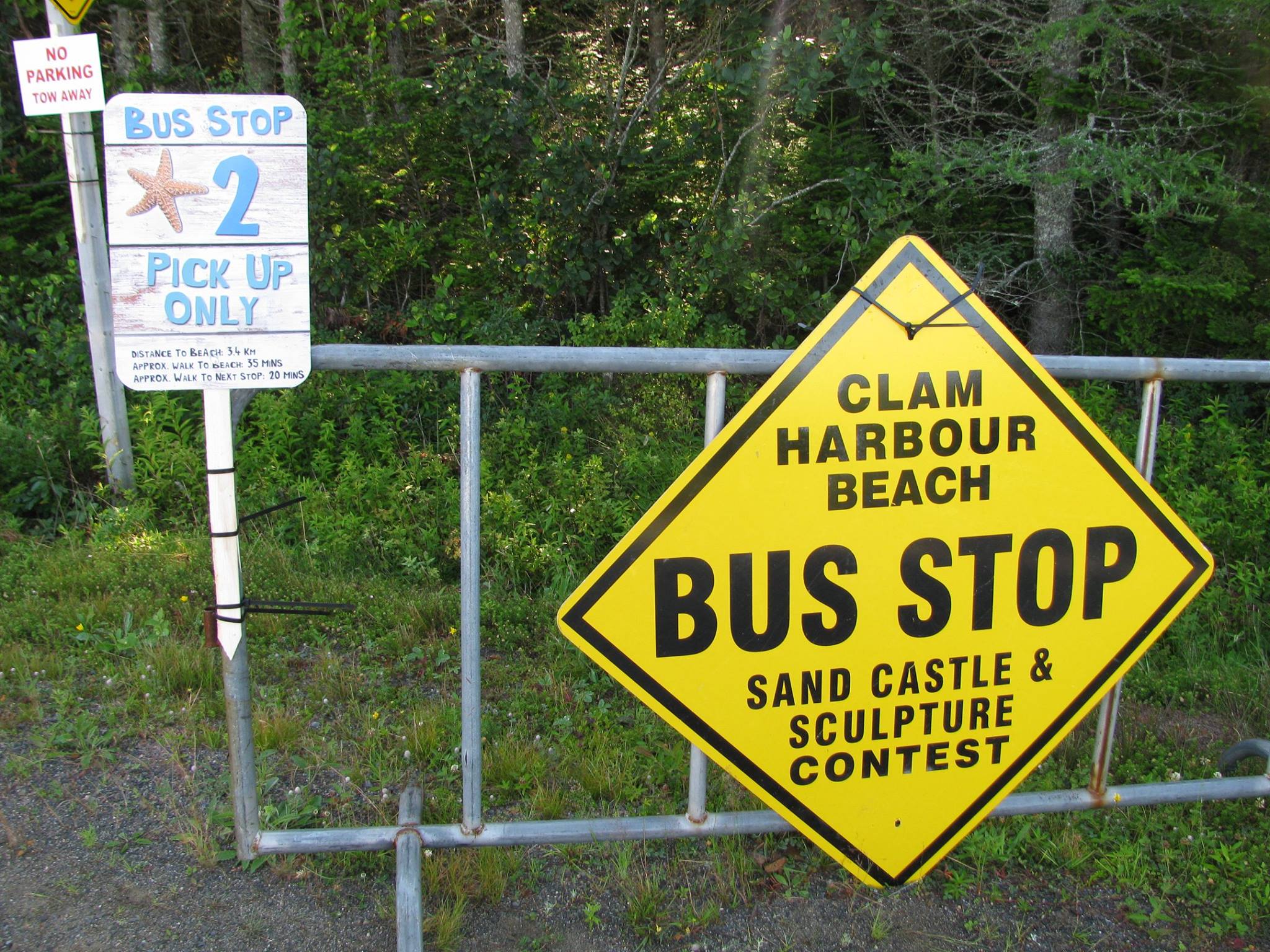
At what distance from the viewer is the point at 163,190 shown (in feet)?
7.81

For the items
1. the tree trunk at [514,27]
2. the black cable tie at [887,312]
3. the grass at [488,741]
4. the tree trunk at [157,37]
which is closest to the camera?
the black cable tie at [887,312]

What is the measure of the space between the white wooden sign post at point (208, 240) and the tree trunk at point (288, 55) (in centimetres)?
588

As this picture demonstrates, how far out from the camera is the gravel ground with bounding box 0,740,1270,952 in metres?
2.63

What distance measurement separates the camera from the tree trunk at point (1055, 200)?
250 inches

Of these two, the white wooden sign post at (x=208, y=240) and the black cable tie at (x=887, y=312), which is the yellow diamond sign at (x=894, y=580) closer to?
the black cable tie at (x=887, y=312)

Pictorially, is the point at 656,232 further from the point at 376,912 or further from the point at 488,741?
the point at 376,912

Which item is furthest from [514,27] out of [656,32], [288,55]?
[288,55]

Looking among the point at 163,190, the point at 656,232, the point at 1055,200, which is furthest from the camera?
the point at 656,232

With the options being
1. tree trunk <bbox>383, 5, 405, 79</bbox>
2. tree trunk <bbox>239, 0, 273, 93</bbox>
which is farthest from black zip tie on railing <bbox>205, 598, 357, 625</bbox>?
tree trunk <bbox>239, 0, 273, 93</bbox>

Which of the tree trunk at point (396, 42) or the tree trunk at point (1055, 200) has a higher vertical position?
the tree trunk at point (396, 42)

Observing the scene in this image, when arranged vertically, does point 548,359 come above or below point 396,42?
below

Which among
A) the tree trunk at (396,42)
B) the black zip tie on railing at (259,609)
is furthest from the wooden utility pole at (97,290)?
the black zip tie on railing at (259,609)

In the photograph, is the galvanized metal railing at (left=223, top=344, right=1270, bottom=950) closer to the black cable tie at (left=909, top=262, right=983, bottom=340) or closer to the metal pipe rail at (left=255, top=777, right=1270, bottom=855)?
the metal pipe rail at (left=255, top=777, right=1270, bottom=855)

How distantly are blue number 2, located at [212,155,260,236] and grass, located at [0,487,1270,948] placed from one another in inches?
67.6
